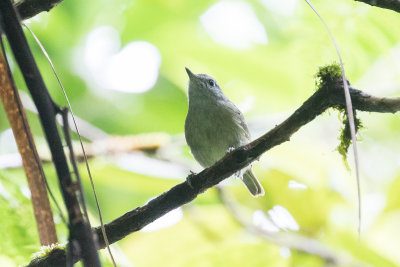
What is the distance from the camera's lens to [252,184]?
3.38m

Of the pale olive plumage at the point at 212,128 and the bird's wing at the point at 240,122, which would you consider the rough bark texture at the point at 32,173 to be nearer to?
the pale olive plumage at the point at 212,128

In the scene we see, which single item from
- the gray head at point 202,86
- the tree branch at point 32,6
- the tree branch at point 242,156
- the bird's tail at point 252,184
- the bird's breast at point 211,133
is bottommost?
the tree branch at point 242,156

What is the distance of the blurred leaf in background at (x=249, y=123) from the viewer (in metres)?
3.28

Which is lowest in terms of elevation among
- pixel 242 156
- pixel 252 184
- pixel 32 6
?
pixel 242 156

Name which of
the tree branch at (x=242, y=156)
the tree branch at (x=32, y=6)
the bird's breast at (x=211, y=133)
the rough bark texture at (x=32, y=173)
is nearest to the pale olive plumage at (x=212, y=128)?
the bird's breast at (x=211, y=133)

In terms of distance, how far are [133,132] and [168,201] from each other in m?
3.27

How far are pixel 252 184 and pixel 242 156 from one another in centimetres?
193

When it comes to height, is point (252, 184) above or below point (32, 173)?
above

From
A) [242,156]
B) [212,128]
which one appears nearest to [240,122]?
[212,128]

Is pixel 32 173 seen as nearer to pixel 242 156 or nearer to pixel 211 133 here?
pixel 242 156

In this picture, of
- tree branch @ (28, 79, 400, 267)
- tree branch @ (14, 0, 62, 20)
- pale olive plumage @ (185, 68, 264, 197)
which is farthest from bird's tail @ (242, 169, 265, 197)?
tree branch @ (14, 0, 62, 20)

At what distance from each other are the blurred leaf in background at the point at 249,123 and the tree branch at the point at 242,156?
86cm

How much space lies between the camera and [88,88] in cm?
481

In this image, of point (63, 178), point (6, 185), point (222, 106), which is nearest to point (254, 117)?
point (222, 106)
